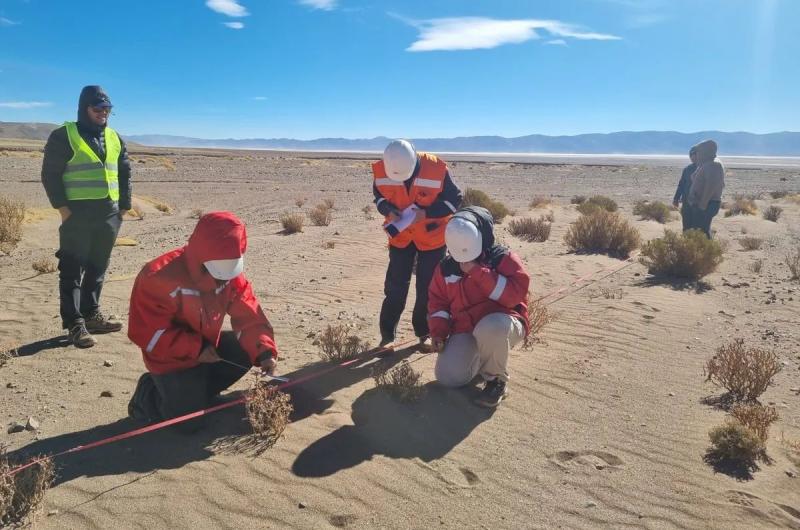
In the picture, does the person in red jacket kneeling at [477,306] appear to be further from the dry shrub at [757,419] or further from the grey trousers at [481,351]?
the dry shrub at [757,419]

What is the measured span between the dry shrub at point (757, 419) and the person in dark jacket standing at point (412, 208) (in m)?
2.39

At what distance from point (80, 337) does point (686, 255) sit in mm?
7307

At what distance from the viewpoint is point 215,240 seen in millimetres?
3143

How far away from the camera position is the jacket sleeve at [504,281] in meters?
3.79

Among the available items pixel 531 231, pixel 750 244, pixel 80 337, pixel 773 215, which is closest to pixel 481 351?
pixel 80 337

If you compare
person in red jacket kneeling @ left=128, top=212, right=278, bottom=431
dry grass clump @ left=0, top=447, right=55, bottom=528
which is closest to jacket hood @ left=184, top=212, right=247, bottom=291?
person in red jacket kneeling @ left=128, top=212, right=278, bottom=431

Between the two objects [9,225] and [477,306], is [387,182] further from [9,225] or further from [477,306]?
[9,225]

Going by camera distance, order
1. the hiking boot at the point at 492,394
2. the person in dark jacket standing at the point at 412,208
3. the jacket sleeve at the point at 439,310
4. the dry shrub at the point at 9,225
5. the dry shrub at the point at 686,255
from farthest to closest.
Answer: the dry shrub at the point at 9,225, the dry shrub at the point at 686,255, the person in dark jacket standing at the point at 412,208, the jacket sleeve at the point at 439,310, the hiking boot at the point at 492,394

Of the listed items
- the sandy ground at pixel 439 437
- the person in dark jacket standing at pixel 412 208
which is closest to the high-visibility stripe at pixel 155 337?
the sandy ground at pixel 439 437

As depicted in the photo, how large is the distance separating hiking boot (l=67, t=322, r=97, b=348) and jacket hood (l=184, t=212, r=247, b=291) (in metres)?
2.28

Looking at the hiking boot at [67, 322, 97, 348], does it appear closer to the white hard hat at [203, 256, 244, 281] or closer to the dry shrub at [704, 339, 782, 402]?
the white hard hat at [203, 256, 244, 281]

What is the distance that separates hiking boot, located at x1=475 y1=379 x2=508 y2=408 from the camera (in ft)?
12.8

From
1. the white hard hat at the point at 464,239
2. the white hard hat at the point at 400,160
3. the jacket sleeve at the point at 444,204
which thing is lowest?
the white hard hat at the point at 464,239

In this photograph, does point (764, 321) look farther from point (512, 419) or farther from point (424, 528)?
point (424, 528)
